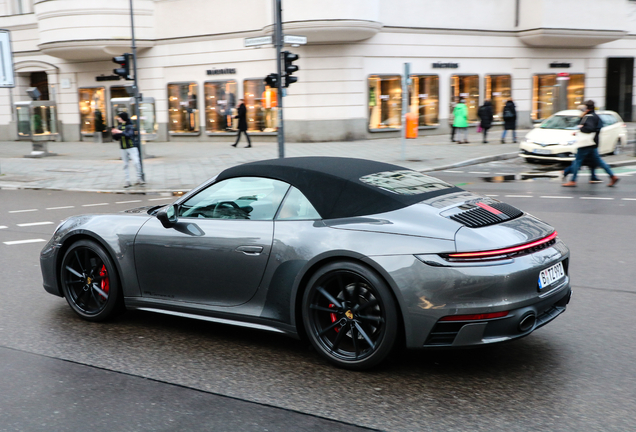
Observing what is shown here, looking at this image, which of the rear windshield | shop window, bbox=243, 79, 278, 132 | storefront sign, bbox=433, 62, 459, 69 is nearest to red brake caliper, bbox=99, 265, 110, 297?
the rear windshield

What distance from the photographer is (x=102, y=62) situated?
31656 millimetres

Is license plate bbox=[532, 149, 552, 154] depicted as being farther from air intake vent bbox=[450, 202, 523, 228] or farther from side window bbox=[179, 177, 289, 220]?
side window bbox=[179, 177, 289, 220]

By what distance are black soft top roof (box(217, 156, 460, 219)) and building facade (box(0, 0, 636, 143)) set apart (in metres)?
20.6

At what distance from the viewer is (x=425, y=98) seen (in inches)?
1115

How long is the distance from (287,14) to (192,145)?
6905mm

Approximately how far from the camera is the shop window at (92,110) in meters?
32.0

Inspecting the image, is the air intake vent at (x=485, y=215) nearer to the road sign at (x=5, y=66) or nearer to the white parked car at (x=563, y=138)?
the white parked car at (x=563, y=138)

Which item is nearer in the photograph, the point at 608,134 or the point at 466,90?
the point at 608,134

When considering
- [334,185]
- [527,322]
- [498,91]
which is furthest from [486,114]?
[527,322]

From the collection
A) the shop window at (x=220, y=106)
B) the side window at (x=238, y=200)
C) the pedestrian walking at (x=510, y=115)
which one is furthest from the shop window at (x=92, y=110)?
the side window at (x=238, y=200)

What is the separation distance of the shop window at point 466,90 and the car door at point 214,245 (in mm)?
25202

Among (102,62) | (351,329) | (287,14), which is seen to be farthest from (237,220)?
Result: (102,62)

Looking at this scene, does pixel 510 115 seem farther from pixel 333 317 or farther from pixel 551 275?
pixel 333 317

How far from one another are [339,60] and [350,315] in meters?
22.7
